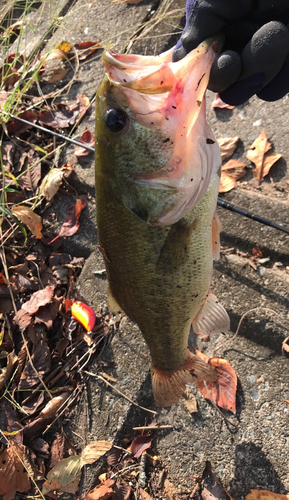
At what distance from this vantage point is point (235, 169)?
2.83 metres

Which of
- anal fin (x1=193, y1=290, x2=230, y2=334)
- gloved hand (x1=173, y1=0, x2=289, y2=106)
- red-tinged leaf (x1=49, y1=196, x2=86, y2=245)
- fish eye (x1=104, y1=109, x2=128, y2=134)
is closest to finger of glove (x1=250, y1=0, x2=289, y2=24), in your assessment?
gloved hand (x1=173, y1=0, x2=289, y2=106)

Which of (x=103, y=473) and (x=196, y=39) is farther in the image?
(x=103, y=473)

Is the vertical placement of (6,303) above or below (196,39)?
below

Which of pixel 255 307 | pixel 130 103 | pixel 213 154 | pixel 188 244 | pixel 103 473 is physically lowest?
pixel 103 473

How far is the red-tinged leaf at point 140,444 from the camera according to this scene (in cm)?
228

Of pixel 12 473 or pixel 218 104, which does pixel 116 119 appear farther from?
pixel 12 473

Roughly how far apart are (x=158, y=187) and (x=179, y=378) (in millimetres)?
1108

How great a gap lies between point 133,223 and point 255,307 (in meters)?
1.15

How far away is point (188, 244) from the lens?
5.85 feet

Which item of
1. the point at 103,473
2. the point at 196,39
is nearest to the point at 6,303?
the point at 103,473

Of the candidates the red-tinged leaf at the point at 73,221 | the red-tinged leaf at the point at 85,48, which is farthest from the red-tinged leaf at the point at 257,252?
the red-tinged leaf at the point at 85,48

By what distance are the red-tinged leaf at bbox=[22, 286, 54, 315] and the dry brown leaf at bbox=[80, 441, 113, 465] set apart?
1.08 metres

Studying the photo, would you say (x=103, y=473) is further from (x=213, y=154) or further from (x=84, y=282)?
(x=213, y=154)

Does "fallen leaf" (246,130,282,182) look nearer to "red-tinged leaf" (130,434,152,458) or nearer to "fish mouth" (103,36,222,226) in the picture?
"fish mouth" (103,36,222,226)
